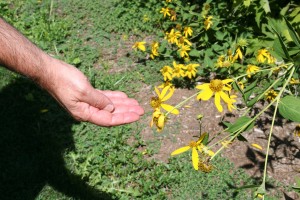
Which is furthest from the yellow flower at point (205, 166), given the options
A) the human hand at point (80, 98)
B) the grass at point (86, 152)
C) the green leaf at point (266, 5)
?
the green leaf at point (266, 5)

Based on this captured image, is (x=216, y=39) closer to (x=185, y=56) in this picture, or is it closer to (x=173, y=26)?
(x=185, y=56)

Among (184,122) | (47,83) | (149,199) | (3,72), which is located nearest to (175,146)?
(184,122)

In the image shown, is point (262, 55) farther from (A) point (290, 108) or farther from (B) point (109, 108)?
Answer: (A) point (290, 108)

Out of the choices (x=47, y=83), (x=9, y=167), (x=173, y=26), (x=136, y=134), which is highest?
(x=47, y=83)

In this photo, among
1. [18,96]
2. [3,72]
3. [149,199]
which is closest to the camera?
[149,199]

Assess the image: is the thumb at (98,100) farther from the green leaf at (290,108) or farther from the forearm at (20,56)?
the green leaf at (290,108)

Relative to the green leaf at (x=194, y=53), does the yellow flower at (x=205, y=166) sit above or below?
above

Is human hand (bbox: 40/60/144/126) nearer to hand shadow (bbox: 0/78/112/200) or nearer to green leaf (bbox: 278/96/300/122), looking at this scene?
hand shadow (bbox: 0/78/112/200)
